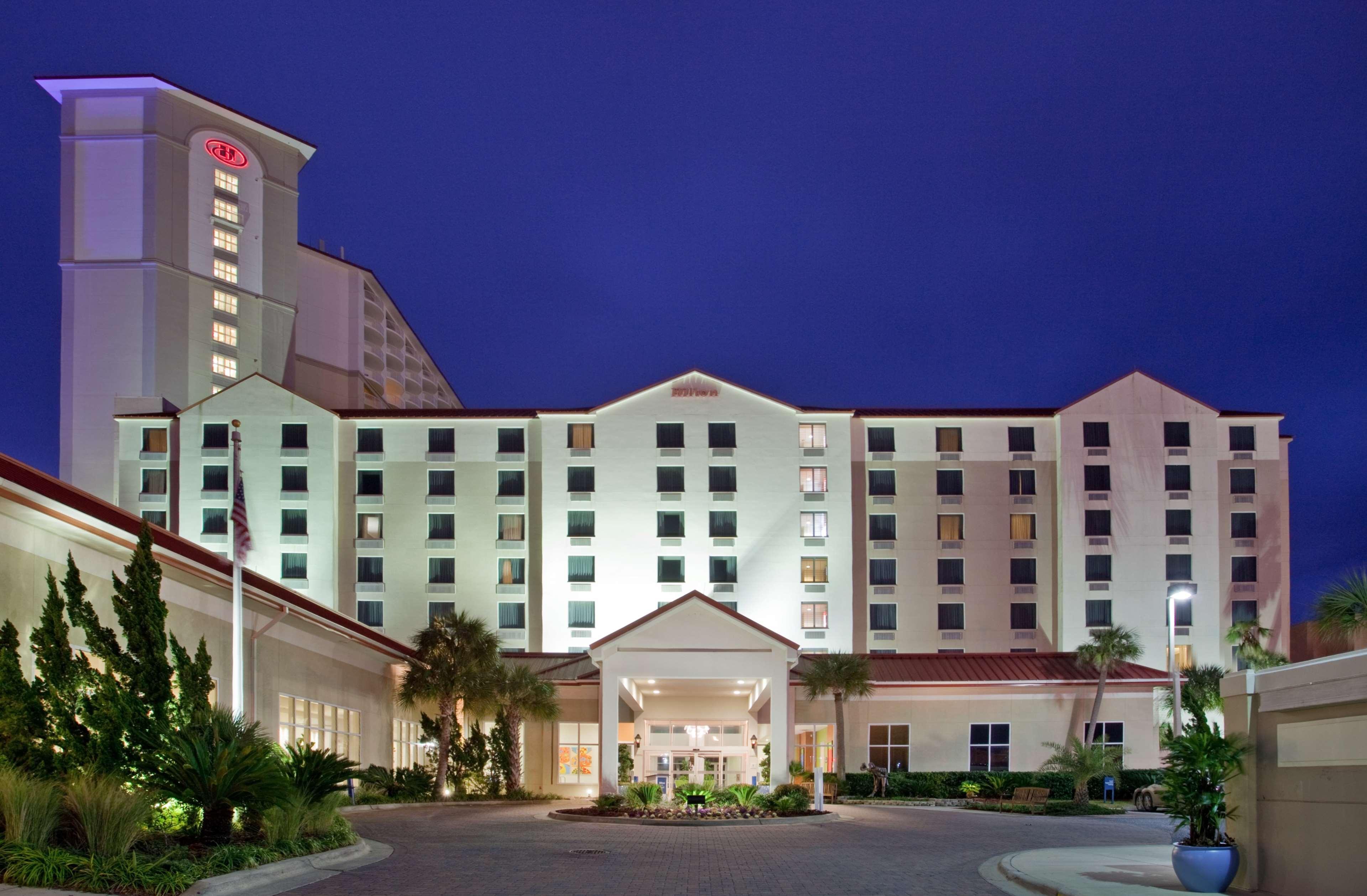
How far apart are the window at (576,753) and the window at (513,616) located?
1181 cm

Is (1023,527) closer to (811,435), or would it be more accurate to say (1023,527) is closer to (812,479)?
(812,479)

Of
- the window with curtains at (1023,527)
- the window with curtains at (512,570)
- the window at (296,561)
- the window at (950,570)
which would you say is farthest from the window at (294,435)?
the window with curtains at (1023,527)

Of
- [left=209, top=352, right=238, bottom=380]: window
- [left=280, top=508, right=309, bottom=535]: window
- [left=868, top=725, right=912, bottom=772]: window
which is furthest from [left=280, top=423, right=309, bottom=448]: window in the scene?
[left=868, top=725, right=912, bottom=772]: window

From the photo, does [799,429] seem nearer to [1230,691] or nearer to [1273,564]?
[1273,564]

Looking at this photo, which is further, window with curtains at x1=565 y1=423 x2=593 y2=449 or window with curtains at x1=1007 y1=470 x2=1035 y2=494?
window with curtains at x1=1007 y1=470 x2=1035 y2=494

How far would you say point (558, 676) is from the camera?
5594 centimetres

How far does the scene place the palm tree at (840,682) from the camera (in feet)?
170

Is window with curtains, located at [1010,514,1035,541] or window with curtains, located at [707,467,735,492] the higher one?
window with curtains, located at [707,467,735,492]

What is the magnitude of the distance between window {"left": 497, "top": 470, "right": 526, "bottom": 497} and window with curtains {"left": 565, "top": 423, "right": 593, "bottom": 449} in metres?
3.23

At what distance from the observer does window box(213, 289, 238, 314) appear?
270ft

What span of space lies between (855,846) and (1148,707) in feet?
109

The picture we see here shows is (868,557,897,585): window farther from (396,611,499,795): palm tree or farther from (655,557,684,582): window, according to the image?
(396,611,499,795): palm tree

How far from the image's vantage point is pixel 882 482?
227 feet

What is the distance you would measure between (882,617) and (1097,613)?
448 inches
